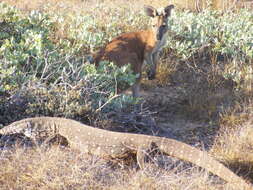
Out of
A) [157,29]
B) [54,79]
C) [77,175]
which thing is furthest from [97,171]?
[157,29]

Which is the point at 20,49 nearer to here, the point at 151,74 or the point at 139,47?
the point at 139,47

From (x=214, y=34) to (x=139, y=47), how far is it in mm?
2128

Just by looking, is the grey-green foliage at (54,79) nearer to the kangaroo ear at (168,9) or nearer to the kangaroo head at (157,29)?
the kangaroo head at (157,29)

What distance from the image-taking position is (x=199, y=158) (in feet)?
15.5

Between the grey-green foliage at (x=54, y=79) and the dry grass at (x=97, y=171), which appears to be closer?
the dry grass at (x=97, y=171)

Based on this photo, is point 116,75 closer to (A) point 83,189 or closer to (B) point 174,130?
(B) point 174,130

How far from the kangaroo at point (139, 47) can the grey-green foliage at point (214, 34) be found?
65 centimetres

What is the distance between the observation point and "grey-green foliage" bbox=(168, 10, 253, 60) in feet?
27.9

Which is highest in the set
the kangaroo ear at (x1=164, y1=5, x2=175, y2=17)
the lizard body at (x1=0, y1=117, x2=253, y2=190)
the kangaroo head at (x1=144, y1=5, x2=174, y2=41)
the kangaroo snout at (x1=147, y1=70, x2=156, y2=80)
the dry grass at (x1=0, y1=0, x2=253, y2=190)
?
the kangaroo ear at (x1=164, y1=5, x2=175, y2=17)

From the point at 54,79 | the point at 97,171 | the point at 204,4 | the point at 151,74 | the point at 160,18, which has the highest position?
the point at 204,4

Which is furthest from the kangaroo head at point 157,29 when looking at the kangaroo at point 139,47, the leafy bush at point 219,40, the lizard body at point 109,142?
the lizard body at point 109,142

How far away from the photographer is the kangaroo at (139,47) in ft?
23.7

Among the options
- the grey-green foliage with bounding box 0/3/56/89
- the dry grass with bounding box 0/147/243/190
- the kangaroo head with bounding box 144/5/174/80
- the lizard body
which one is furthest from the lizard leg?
the kangaroo head with bounding box 144/5/174/80

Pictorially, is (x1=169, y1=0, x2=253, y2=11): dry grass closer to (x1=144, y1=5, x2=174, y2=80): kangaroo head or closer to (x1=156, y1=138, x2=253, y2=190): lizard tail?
(x1=144, y1=5, x2=174, y2=80): kangaroo head
